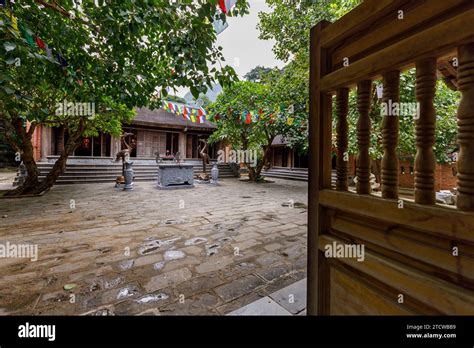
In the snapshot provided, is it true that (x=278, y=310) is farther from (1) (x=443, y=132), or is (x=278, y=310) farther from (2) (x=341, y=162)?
(1) (x=443, y=132)

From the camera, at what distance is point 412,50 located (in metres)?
0.98

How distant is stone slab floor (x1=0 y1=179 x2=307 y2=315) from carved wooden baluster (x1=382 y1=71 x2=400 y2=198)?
170 centimetres

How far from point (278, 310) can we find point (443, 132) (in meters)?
9.06

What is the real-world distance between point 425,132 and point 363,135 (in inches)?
12.8

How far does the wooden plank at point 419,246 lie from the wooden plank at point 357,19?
3.50 feet

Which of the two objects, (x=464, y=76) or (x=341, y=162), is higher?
(x=464, y=76)

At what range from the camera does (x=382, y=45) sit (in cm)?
115

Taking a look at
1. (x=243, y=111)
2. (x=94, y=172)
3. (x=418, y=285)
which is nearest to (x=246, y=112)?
(x=243, y=111)

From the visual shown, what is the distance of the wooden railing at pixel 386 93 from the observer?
0.86 m

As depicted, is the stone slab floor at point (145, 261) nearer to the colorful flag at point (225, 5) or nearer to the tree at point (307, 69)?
the colorful flag at point (225, 5)

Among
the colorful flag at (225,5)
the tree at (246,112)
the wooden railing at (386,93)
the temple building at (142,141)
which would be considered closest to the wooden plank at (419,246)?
the wooden railing at (386,93)

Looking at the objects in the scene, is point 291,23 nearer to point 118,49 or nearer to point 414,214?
point 118,49
